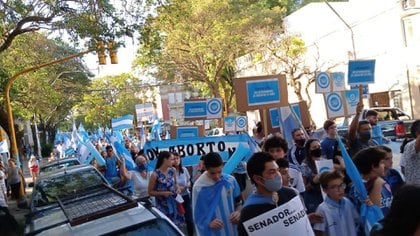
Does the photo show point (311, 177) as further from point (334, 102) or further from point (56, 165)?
point (56, 165)

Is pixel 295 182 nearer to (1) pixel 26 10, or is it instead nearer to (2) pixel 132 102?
(1) pixel 26 10

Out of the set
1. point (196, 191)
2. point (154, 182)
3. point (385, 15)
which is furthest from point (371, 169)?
point (385, 15)

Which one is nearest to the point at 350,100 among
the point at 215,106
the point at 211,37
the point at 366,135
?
the point at 366,135

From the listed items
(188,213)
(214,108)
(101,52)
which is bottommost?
Result: (188,213)

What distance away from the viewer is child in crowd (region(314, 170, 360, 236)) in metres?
4.05

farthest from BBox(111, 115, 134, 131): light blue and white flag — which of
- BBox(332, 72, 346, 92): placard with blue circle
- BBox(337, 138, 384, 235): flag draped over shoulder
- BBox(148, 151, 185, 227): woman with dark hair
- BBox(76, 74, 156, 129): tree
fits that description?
BBox(76, 74, 156, 129): tree

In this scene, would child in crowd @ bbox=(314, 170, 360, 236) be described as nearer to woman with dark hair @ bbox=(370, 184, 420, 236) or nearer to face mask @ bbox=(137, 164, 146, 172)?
woman with dark hair @ bbox=(370, 184, 420, 236)

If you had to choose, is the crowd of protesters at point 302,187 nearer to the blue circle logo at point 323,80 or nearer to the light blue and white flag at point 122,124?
the blue circle logo at point 323,80

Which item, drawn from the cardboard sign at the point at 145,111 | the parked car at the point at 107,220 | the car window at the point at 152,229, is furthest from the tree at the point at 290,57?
the car window at the point at 152,229

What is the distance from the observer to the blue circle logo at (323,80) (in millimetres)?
10051

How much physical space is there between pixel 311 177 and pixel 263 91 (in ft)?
10.6

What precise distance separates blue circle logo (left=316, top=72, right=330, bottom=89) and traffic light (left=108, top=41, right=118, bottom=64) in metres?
5.81

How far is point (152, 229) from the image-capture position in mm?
4051

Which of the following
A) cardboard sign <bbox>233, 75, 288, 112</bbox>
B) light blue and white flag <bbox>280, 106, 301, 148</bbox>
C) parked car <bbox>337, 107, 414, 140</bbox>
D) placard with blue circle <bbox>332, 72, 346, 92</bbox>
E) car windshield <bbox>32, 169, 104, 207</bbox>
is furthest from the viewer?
parked car <bbox>337, 107, 414, 140</bbox>
